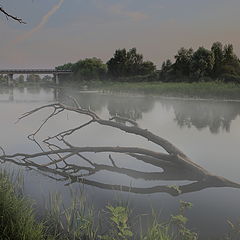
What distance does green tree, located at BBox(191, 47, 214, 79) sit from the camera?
57.2 meters

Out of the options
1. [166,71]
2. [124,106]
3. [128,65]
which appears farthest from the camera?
[128,65]

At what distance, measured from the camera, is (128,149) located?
889 centimetres

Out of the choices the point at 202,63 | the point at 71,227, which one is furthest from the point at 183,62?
the point at 71,227

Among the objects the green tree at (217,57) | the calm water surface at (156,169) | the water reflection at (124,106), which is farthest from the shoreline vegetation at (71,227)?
the green tree at (217,57)

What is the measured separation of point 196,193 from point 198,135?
26.7ft

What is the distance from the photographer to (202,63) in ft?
187

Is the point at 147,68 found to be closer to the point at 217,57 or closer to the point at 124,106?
the point at 217,57

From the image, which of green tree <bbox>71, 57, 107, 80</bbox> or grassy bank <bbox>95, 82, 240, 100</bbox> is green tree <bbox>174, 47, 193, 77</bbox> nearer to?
grassy bank <bbox>95, 82, 240, 100</bbox>

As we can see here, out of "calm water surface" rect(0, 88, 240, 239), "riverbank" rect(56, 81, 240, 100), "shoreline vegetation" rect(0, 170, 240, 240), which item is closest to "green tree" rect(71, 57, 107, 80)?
"riverbank" rect(56, 81, 240, 100)

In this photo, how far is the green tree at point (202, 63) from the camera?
5722 centimetres

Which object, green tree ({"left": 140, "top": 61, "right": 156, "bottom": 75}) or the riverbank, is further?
green tree ({"left": 140, "top": 61, "right": 156, "bottom": 75})

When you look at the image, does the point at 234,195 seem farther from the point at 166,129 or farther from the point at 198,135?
the point at 166,129

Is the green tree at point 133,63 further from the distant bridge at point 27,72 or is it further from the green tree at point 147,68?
the distant bridge at point 27,72

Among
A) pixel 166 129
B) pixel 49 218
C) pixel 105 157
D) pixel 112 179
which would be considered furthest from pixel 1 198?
pixel 166 129
